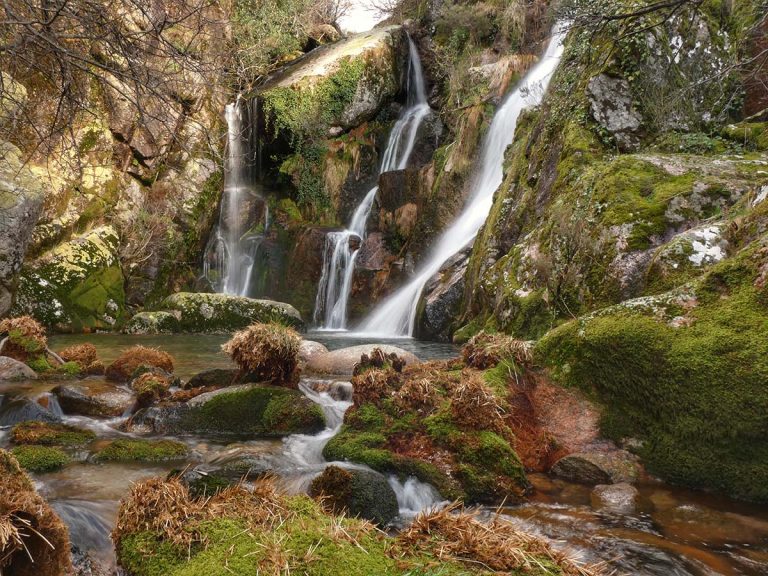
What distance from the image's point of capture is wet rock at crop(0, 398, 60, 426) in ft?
21.9

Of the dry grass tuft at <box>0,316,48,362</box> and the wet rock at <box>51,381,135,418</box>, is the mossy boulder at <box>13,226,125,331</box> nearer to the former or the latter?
the dry grass tuft at <box>0,316,48,362</box>

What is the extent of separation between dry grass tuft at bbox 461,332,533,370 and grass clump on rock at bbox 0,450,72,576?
13.9 feet

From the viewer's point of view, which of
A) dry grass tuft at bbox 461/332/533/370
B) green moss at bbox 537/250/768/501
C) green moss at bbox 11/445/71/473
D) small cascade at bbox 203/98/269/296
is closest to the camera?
green moss at bbox 537/250/768/501

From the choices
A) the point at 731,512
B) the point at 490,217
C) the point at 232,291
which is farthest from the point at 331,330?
the point at 731,512

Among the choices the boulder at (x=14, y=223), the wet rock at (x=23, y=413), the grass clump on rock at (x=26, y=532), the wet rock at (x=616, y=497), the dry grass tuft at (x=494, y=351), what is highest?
the boulder at (x=14, y=223)

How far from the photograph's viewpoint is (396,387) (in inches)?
231

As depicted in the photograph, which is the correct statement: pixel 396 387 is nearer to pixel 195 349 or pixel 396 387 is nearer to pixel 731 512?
pixel 731 512

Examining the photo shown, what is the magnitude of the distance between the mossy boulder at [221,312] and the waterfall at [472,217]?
2.51m

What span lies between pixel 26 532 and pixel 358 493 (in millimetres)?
2109

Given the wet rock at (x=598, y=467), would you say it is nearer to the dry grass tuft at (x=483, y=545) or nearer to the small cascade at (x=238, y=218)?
the dry grass tuft at (x=483, y=545)

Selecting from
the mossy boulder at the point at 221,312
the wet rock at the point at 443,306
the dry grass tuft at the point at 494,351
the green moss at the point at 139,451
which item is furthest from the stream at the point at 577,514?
the mossy boulder at the point at 221,312

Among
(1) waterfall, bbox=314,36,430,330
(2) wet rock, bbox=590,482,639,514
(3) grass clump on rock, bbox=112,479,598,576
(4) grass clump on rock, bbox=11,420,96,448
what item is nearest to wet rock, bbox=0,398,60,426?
(4) grass clump on rock, bbox=11,420,96,448

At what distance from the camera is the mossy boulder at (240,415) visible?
650 cm

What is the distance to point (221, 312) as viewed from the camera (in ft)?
53.6
